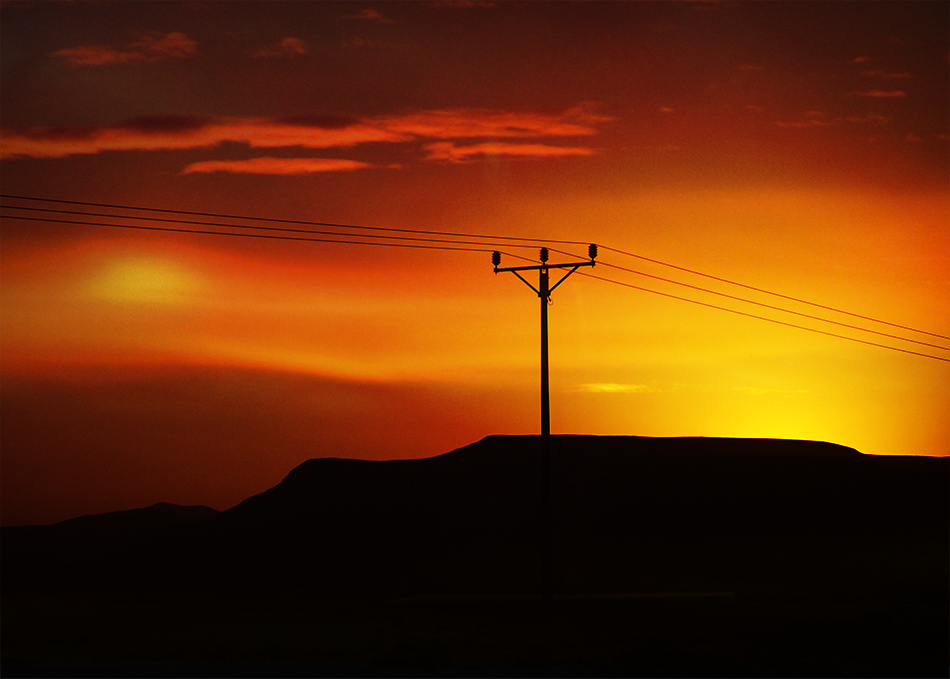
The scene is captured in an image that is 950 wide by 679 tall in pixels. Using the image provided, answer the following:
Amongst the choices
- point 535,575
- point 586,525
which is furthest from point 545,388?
point 586,525

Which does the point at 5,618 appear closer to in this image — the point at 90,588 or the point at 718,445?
the point at 90,588

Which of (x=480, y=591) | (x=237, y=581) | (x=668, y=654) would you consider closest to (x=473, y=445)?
(x=237, y=581)

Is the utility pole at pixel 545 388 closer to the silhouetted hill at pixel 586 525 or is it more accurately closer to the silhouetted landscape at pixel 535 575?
the silhouetted landscape at pixel 535 575

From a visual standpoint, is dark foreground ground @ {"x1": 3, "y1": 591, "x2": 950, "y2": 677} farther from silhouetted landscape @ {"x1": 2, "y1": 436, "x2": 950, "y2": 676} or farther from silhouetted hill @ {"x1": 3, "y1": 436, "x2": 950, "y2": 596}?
silhouetted hill @ {"x1": 3, "y1": 436, "x2": 950, "y2": 596}

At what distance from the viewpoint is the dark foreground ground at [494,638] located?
27312 millimetres

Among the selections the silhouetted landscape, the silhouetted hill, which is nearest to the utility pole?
the silhouetted landscape

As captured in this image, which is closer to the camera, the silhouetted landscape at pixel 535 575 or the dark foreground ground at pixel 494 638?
the dark foreground ground at pixel 494 638

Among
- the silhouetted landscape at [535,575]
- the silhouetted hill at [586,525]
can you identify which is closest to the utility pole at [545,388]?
the silhouetted landscape at [535,575]

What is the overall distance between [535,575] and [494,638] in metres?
39.2

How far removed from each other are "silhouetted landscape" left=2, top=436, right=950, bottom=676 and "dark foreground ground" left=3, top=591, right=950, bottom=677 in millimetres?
151

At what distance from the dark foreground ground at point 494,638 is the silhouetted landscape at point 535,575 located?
0.50 ft

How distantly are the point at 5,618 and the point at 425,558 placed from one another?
4449 centimetres

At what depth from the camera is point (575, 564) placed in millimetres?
78250

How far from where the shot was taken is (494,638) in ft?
111
